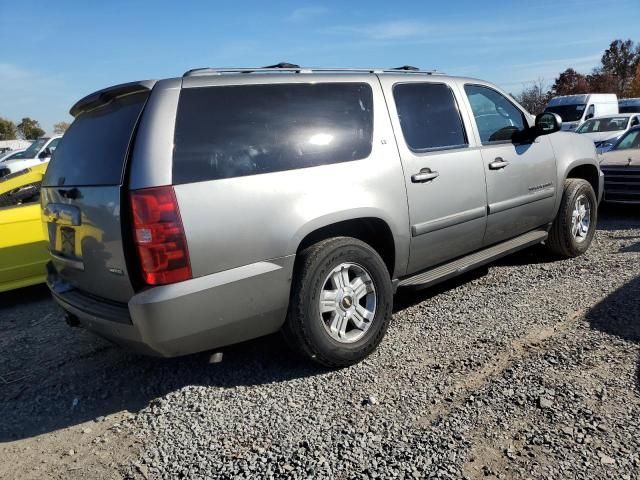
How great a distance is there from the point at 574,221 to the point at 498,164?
1.60m

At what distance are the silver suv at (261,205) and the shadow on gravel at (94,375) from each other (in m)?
0.44

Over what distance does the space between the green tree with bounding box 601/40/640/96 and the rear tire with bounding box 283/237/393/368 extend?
2148 inches

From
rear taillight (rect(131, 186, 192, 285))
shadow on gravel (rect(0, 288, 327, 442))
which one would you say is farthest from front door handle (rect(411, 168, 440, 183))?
rear taillight (rect(131, 186, 192, 285))

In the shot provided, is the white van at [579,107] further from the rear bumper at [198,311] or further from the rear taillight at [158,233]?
the rear taillight at [158,233]

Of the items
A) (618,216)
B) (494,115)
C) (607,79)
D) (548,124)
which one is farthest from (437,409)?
(607,79)

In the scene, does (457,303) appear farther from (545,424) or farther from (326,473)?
(326,473)

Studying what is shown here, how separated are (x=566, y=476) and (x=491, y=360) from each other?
44.1 inches

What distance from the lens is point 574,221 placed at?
18.1 feet

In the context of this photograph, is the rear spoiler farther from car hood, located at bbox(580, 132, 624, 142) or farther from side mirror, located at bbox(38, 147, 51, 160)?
side mirror, located at bbox(38, 147, 51, 160)

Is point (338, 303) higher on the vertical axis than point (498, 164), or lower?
lower

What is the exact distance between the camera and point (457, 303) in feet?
14.6

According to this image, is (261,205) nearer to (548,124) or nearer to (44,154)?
(548,124)

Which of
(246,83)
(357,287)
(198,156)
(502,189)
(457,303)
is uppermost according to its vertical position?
(246,83)

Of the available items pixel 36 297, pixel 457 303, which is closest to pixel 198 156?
pixel 457 303
